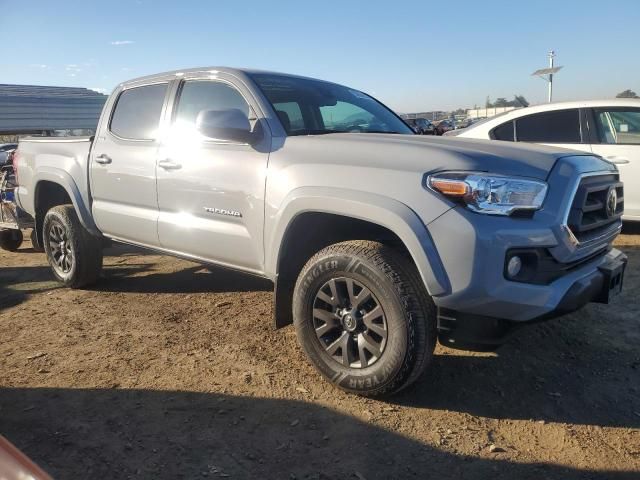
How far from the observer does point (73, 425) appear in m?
2.84

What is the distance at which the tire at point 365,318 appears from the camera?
111 inches

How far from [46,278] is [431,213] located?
488 cm

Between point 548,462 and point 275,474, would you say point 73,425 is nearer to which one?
point 275,474

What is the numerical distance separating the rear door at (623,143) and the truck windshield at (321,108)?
11.1ft

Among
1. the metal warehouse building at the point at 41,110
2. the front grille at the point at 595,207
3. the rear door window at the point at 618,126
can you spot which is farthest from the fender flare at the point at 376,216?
the metal warehouse building at the point at 41,110

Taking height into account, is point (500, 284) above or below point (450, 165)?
below

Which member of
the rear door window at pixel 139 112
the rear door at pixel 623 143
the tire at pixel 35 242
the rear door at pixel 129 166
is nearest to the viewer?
the rear door at pixel 129 166

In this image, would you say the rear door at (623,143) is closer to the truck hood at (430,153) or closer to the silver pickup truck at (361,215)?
the silver pickup truck at (361,215)

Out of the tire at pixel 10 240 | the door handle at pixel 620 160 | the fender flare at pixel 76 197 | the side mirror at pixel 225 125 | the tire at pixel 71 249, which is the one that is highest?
the side mirror at pixel 225 125

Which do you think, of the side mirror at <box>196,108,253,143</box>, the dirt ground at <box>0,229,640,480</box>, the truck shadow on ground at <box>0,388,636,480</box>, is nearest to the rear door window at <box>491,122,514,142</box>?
the dirt ground at <box>0,229,640,480</box>

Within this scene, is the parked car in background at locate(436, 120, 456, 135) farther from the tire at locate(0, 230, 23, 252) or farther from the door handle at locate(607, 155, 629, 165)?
the tire at locate(0, 230, 23, 252)

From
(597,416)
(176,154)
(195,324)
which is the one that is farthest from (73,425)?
(597,416)

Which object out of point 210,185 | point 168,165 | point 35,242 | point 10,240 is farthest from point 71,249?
Result: point 10,240

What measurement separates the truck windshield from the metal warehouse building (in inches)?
845
